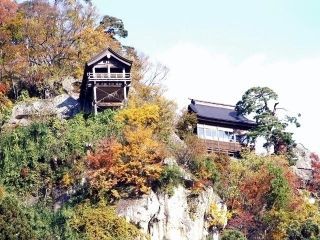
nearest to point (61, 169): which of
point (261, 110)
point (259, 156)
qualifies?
point (259, 156)

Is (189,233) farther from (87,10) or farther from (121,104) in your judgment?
(87,10)

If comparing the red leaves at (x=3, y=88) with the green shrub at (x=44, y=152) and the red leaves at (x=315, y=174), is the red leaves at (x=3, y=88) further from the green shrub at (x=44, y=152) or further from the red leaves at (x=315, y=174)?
the red leaves at (x=315, y=174)

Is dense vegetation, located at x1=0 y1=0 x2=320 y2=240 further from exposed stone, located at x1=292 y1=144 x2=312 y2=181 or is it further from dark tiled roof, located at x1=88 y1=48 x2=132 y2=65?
dark tiled roof, located at x1=88 y1=48 x2=132 y2=65

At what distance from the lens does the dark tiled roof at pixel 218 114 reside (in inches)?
1855

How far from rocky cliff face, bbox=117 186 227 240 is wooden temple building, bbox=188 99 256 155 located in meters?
8.33

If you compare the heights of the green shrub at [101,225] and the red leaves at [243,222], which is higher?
the green shrub at [101,225]

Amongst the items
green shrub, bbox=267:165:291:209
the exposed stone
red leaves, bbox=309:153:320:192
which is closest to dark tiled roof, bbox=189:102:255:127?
the exposed stone

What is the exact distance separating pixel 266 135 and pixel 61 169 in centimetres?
1419

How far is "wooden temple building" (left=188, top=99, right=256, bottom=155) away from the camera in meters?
46.8

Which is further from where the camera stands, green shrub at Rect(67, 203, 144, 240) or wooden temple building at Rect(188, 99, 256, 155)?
wooden temple building at Rect(188, 99, 256, 155)

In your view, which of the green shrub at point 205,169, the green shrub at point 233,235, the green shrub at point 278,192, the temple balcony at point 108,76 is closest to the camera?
the green shrub at point 233,235

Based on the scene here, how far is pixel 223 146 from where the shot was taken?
47031mm

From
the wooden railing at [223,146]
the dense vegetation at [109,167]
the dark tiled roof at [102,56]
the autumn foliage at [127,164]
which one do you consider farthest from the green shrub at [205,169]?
the dark tiled roof at [102,56]

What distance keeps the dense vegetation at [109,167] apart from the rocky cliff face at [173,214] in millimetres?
375
